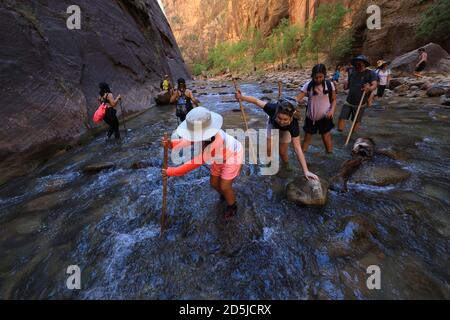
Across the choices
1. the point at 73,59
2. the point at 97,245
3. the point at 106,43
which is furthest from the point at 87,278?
the point at 106,43

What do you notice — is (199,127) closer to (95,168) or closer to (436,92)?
(95,168)

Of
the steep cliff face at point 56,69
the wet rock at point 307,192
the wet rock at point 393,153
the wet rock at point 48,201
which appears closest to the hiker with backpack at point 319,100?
the wet rock at point 393,153

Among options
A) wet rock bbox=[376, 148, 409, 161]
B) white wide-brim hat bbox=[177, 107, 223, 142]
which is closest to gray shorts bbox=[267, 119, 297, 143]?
white wide-brim hat bbox=[177, 107, 223, 142]

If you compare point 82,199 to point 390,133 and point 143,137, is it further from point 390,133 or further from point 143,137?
point 390,133

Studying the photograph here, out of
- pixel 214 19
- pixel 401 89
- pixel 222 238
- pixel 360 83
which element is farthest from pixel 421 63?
pixel 214 19

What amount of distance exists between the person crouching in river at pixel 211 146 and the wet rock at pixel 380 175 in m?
2.53

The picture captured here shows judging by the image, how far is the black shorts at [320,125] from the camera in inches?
193

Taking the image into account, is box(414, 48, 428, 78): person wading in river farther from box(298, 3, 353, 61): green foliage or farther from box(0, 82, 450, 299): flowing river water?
box(0, 82, 450, 299): flowing river water

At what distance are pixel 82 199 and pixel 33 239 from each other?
40.9 inches

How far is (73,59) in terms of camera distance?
8.34m

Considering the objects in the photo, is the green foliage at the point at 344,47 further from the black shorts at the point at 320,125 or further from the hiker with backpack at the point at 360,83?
the black shorts at the point at 320,125

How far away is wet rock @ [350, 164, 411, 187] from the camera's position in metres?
4.17

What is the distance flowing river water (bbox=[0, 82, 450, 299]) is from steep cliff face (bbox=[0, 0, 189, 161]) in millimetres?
1566

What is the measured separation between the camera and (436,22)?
53.3 ft
